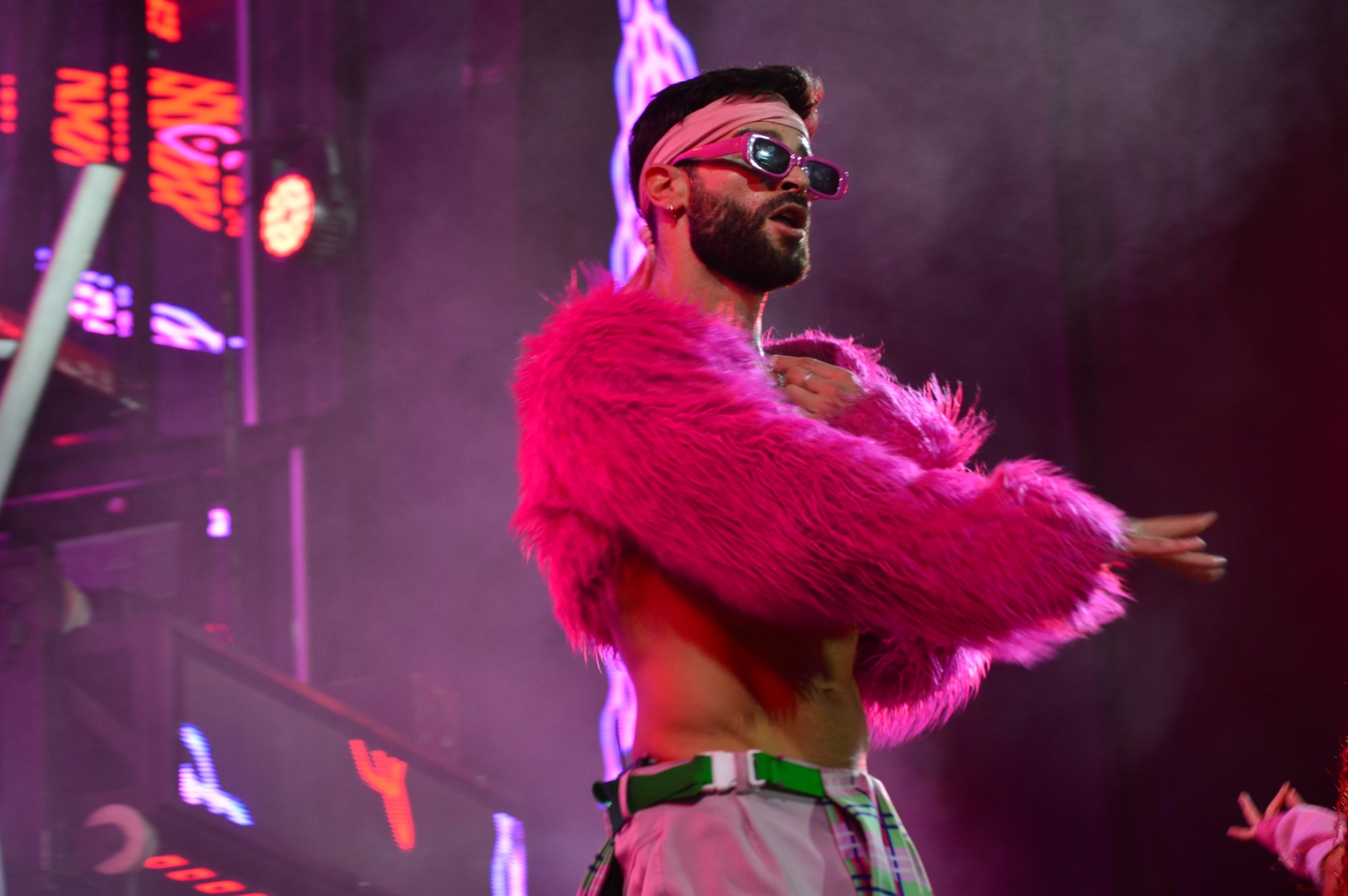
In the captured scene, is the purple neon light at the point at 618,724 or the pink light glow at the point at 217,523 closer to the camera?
the purple neon light at the point at 618,724

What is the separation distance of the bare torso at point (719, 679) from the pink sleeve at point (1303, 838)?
115 centimetres

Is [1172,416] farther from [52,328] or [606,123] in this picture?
[52,328]

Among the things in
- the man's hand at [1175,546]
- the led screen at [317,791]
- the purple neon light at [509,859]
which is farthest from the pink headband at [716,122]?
the purple neon light at [509,859]

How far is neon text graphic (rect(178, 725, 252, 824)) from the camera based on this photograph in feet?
→ 9.21

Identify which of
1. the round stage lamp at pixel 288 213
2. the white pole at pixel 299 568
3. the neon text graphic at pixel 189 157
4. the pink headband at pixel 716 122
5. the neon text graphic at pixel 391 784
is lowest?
the neon text graphic at pixel 391 784

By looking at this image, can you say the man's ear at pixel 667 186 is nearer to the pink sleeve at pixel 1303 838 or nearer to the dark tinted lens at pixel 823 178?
the dark tinted lens at pixel 823 178

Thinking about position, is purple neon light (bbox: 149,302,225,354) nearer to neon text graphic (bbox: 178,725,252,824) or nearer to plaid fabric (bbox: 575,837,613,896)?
neon text graphic (bbox: 178,725,252,824)

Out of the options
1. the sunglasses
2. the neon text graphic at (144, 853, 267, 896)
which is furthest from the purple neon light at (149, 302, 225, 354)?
the sunglasses

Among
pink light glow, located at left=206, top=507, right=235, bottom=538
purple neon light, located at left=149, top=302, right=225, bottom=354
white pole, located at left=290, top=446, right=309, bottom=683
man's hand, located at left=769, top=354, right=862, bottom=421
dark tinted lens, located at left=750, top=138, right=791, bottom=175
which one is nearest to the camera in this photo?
man's hand, located at left=769, top=354, right=862, bottom=421

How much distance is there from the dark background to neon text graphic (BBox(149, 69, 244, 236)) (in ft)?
1.15

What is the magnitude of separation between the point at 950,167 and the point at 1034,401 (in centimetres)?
71

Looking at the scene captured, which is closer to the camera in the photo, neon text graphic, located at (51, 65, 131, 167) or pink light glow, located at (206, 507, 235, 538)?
pink light glow, located at (206, 507, 235, 538)

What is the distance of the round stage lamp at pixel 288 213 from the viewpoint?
398cm

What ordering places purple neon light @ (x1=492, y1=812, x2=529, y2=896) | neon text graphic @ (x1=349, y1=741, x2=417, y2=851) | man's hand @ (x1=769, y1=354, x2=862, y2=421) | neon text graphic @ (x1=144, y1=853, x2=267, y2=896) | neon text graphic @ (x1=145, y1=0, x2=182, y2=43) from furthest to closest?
neon text graphic @ (x1=145, y1=0, x2=182, y2=43) → purple neon light @ (x1=492, y1=812, x2=529, y2=896) → neon text graphic @ (x1=349, y1=741, x2=417, y2=851) → neon text graphic @ (x1=144, y1=853, x2=267, y2=896) → man's hand @ (x1=769, y1=354, x2=862, y2=421)
